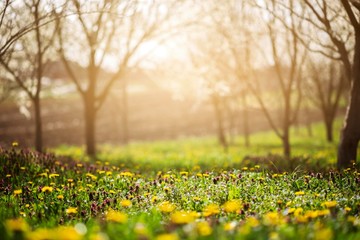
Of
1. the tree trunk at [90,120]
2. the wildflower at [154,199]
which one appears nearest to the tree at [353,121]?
the wildflower at [154,199]

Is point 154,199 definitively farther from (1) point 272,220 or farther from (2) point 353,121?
(2) point 353,121

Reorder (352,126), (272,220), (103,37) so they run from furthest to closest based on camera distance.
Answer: (103,37)
(352,126)
(272,220)

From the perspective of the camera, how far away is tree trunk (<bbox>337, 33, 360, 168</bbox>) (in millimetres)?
8047

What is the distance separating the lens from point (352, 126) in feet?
27.3

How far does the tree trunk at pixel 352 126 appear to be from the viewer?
317 inches

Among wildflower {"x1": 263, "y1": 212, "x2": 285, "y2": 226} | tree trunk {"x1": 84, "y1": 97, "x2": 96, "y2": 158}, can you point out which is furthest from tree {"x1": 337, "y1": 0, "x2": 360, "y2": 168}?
tree trunk {"x1": 84, "y1": 97, "x2": 96, "y2": 158}

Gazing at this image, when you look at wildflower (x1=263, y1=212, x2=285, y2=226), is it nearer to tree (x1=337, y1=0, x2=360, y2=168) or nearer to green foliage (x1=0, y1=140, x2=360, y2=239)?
green foliage (x1=0, y1=140, x2=360, y2=239)

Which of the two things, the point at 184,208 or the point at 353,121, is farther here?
the point at 353,121

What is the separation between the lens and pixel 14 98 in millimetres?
19688

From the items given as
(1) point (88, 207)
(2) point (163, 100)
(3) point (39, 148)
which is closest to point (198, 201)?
(1) point (88, 207)

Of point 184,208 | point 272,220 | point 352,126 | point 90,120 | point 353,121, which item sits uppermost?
point 90,120

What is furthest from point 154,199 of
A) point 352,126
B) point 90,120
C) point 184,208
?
point 90,120

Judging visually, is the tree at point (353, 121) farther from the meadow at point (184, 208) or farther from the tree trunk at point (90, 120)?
the tree trunk at point (90, 120)

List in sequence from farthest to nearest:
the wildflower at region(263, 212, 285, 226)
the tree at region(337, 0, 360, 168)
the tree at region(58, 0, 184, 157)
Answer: the tree at region(58, 0, 184, 157)
the tree at region(337, 0, 360, 168)
the wildflower at region(263, 212, 285, 226)
